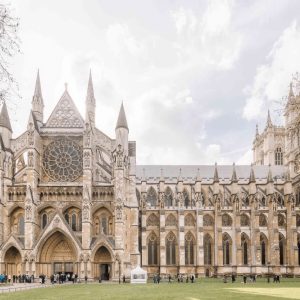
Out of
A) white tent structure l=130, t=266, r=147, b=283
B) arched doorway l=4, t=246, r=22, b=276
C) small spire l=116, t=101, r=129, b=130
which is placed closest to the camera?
white tent structure l=130, t=266, r=147, b=283

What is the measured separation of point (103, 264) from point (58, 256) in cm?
553

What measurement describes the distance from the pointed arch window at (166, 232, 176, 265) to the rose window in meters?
24.0

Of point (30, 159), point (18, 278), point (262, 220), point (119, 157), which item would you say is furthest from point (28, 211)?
point (262, 220)

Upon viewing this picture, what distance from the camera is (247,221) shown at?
86125 millimetres

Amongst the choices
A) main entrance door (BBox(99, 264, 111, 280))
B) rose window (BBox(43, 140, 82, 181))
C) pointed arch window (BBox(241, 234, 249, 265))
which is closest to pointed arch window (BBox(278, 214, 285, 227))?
pointed arch window (BBox(241, 234, 249, 265))

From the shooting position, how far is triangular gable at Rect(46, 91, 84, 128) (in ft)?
227

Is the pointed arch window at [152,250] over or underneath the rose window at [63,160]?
underneath

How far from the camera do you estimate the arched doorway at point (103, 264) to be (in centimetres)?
6351

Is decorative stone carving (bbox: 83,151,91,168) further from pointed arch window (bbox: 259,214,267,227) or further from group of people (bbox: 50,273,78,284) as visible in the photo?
pointed arch window (bbox: 259,214,267,227)

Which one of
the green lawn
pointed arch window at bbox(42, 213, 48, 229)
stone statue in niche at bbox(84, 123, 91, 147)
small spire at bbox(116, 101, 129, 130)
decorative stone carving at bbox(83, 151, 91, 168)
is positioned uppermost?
small spire at bbox(116, 101, 129, 130)

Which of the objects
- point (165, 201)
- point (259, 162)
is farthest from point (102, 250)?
point (259, 162)

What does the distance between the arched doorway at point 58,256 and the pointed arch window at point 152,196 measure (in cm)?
2520

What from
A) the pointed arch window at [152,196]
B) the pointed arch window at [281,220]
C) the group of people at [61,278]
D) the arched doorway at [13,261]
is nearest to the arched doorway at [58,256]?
the group of people at [61,278]

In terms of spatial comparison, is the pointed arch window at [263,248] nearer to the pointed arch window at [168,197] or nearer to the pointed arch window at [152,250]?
the pointed arch window at [168,197]
